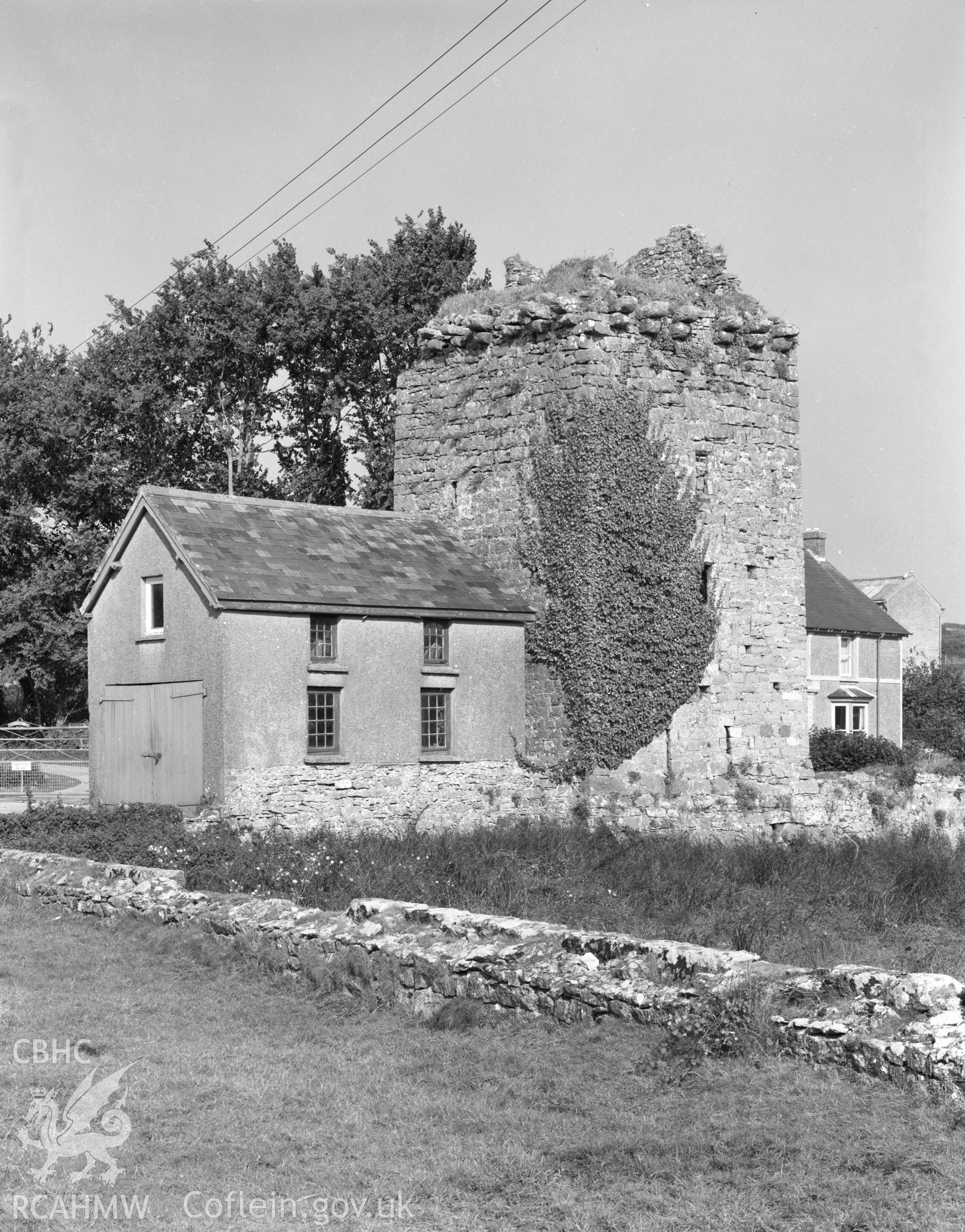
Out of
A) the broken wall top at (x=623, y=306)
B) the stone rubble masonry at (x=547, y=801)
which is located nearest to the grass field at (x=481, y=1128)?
the stone rubble masonry at (x=547, y=801)

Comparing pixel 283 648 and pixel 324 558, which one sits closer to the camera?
pixel 283 648

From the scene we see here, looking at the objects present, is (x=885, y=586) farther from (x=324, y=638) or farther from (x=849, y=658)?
(x=324, y=638)

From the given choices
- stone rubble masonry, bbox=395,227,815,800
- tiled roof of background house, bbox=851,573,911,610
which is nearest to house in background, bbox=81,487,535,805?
stone rubble masonry, bbox=395,227,815,800

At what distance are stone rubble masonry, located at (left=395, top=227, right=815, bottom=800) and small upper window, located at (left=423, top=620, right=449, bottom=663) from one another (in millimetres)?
1881

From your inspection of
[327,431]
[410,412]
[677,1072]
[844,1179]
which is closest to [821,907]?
[677,1072]

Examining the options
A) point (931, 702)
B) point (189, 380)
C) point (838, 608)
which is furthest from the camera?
point (931, 702)

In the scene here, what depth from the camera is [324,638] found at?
2102 centimetres

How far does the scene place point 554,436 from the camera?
77.2 feet

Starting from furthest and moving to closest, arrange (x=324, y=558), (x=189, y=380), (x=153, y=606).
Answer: (x=189, y=380), (x=324, y=558), (x=153, y=606)

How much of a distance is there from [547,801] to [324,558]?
5.72 metres

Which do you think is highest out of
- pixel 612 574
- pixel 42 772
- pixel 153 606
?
pixel 612 574

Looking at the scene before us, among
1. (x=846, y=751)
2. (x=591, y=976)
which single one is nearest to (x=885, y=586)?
(x=846, y=751)

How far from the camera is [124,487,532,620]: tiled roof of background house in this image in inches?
810

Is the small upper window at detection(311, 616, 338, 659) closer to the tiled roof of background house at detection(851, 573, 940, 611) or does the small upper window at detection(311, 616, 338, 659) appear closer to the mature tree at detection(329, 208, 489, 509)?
the mature tree at detection(329, 208, 489, 509)
